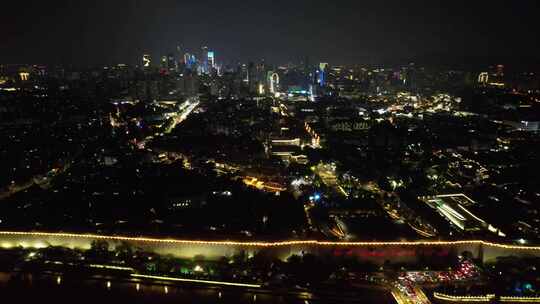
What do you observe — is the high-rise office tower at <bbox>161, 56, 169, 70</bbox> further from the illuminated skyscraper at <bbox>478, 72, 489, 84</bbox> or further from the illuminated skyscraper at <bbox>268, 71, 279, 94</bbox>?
the illuminated skyscraper at <bbox>478, 72, 489, 84</bbox>

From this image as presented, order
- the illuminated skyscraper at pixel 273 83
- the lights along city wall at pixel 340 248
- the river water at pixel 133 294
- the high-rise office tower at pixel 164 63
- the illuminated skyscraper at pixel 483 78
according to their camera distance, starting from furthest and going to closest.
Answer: the high-rise office tower at pixel 164 63 → the illuminated skyscraper at pixel 273 83 → the illuminated skyscraper at pixel 483 78 → the lights along city wall at pixel 340 248 → the river water at pixel 133 294

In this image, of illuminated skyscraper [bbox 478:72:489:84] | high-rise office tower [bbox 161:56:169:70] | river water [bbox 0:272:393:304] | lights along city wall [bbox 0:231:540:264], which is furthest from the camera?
high-rise office tower [bbox 161:56:169:70]

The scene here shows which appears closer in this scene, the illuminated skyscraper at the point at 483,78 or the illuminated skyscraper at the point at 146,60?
the illuminated skyscraper at the point at 483,78

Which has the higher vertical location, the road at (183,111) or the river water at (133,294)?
the road at (183,111)

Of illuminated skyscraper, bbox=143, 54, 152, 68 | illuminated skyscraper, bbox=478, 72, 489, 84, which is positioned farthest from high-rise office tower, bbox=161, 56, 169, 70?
illuminated skyscraper, bbox=478, 72, 489, 84

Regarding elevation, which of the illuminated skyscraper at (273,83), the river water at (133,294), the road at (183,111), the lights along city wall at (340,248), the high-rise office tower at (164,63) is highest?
the high-rise office tower at (164,63)

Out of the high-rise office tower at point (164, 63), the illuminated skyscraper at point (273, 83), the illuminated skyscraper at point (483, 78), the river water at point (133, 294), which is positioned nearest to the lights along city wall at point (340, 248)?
the river water at point (133, 294)

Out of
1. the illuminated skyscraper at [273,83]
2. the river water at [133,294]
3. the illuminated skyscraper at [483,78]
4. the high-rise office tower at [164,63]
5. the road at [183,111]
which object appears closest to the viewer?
the river water at [133,294]

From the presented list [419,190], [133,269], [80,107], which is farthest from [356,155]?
[80,107]

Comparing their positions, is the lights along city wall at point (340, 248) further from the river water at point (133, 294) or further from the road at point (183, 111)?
the road at point (183, 111)

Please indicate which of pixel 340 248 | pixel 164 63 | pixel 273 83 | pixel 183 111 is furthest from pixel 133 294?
pixel 164 63

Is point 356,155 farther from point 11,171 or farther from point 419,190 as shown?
point 11,171
